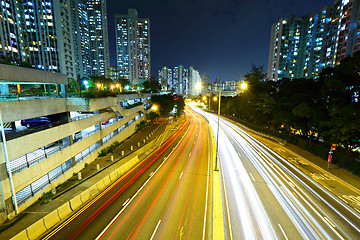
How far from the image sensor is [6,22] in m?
67.0

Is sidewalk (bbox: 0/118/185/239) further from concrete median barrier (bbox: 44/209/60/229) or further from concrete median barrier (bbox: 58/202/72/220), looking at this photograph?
concrete median barrier (bbox: 44/209/60/229)

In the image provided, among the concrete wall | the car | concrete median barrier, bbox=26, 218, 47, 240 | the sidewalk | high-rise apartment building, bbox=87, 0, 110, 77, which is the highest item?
high-rise apartment building, bbox=87, 0, 110, 77

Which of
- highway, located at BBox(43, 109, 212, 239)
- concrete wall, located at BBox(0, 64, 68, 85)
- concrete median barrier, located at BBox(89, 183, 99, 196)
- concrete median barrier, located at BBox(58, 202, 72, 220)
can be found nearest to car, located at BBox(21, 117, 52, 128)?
concrete wall, located at BBox(0, 64, 68, 85)

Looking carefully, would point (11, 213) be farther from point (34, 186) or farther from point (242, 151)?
point (242, 151)

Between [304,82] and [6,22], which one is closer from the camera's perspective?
[304,82]

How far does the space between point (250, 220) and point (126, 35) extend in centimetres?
22615

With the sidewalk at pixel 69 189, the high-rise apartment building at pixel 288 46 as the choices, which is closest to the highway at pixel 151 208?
the sidewalk at pixel 69 189

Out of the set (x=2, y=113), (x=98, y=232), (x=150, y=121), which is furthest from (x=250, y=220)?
(x=150, y=121)

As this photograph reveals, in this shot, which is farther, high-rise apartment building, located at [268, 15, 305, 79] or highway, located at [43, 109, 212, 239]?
high-rise apartment building, located at [268, 15, 305, 79]

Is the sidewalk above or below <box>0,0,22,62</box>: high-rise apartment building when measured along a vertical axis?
below

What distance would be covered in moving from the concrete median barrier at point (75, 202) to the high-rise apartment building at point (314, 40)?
90.2 meters

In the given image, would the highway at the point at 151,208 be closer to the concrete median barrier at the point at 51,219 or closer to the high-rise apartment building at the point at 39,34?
the concrete median barrier at the point at 51,219

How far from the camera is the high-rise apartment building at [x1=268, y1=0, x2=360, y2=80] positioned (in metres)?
62.8

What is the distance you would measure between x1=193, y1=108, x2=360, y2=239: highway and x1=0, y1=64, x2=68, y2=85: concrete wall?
21.8 meters
